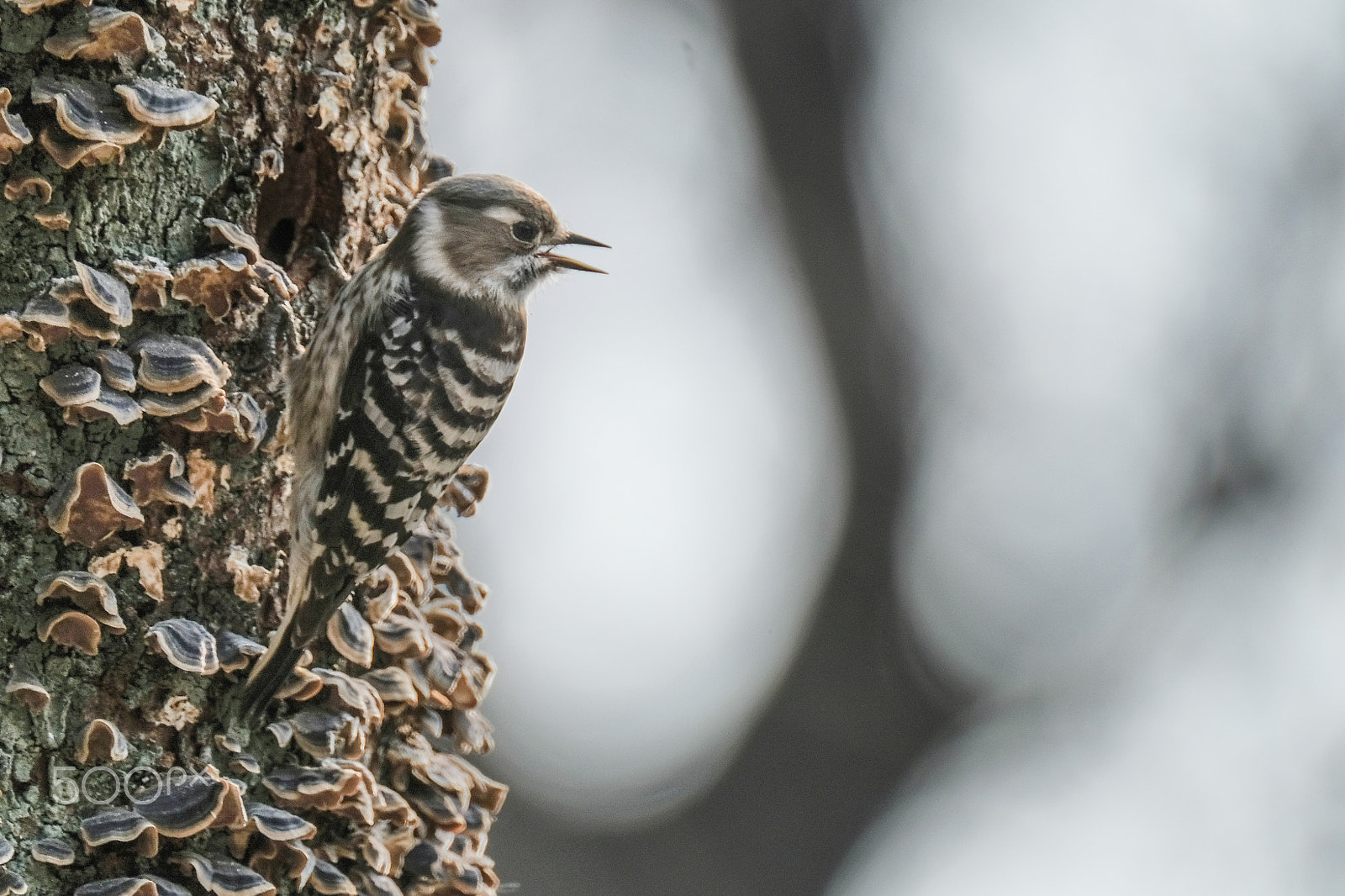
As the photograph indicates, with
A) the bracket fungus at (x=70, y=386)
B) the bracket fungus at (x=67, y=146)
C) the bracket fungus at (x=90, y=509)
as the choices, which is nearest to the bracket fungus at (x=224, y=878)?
the bracket fungus at (x=90, y=509)

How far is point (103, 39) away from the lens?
243 centimetres

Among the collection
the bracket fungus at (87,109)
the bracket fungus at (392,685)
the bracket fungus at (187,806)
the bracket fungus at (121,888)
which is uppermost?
the bracket fungus at (87,109)

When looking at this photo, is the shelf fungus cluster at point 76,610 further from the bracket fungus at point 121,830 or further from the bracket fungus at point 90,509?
the bracket fungus at point 121,830

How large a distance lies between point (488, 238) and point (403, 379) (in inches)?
19.2

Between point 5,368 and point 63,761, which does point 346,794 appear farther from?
point 5,368

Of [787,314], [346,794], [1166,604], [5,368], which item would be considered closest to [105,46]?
[5,368]

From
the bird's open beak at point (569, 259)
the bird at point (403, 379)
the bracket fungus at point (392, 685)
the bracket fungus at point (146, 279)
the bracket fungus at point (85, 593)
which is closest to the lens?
the bracket fungus at point (85, 593)

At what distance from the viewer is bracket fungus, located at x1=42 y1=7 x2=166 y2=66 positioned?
240 centimetres

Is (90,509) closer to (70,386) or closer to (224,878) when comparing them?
(70,386)

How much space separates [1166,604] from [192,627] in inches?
162

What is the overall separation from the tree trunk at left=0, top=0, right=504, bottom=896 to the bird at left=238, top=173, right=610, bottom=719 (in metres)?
0.08

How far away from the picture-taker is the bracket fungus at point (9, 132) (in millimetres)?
2322

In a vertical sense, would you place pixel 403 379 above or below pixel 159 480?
above

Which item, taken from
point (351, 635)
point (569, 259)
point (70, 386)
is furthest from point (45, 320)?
point (569, 259)
